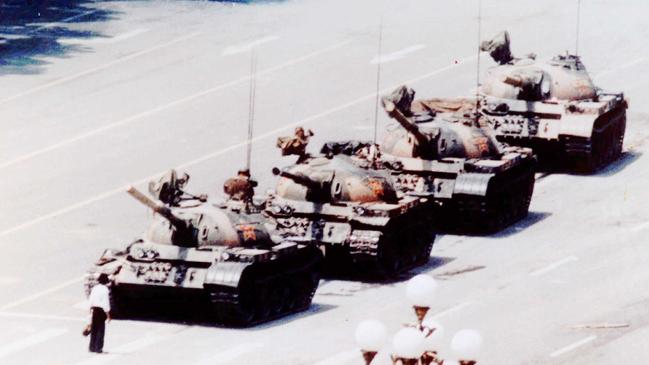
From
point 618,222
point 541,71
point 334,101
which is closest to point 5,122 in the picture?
point 334,101

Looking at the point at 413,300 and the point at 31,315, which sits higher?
the point at 413,300

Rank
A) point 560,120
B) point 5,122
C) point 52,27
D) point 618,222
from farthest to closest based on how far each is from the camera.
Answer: point 52,27
point 5,122
point 560,120
point 618,222

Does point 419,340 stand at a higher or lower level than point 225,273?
higher

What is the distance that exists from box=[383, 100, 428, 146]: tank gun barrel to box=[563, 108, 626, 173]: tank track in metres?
8.20

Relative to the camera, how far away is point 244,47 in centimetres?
8050

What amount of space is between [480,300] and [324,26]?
35.4m

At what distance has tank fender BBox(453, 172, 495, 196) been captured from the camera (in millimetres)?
57481

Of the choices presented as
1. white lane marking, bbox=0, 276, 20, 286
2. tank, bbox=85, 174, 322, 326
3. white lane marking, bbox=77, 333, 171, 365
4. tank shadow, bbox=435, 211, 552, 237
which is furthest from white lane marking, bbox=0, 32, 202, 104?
white lane marking, bbox=77, 333, 171, 365

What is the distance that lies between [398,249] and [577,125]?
13.8 m

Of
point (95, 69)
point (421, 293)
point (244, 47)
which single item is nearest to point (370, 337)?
point (421, 293)

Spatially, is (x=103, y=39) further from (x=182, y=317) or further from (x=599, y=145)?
(x=182, y=317)

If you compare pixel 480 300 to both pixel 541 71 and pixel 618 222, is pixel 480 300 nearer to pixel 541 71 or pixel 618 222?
pixel 618 222

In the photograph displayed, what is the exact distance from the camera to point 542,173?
66.2 meters

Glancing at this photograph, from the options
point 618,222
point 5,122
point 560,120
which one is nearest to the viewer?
point 618,222
